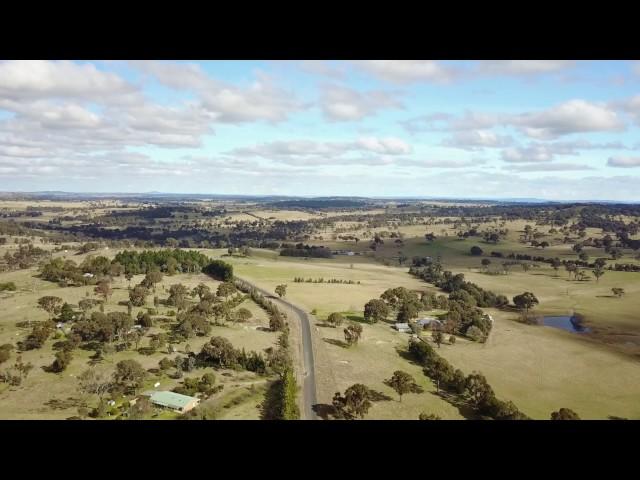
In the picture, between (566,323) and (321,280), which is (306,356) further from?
(321,280)

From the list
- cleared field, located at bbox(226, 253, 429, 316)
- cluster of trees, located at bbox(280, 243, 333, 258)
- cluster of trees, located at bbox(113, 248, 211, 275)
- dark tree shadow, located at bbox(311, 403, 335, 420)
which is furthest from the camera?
cluster of trees, located at bbox(280, 243, 333, 258)

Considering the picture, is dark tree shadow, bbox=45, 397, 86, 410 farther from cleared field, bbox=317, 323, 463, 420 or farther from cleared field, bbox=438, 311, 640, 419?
cleared field, bbox=438, 311, 640, 419

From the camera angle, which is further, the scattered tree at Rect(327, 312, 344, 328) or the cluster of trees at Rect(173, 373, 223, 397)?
the scattered tree at Rect(327, 312, 344, 328)

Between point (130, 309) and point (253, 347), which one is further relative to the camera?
point (130, 309)

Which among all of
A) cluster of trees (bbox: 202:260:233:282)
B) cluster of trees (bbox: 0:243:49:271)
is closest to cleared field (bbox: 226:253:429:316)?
cluster of trees (bbox: 202:260:233:282)

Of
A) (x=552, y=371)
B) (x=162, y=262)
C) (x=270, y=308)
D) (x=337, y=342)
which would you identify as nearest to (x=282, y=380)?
(x=337, y=342)
